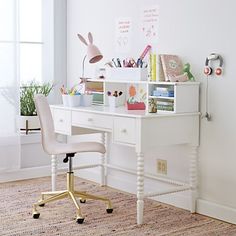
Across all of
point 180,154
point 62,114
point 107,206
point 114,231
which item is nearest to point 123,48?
point 62,114

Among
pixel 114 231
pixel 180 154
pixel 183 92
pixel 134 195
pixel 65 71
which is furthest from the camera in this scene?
pixel 65 71

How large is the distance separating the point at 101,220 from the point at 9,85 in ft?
5.51

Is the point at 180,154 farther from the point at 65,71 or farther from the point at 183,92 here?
the point at 65,71

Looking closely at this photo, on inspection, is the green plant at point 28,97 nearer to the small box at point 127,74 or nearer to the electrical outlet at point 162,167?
the small box at point 127,74

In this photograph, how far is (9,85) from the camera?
4.79 metres

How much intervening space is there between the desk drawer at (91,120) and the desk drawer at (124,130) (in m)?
0.09

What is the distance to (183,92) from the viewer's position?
3.76 metres

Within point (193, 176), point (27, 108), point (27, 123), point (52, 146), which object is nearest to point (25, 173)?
point (27, 123)

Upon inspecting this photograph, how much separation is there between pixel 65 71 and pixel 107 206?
70.2 inches

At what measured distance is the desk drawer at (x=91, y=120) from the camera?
12.7 ft

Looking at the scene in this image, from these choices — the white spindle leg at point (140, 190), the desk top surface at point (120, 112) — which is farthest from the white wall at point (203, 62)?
the white spindle leg at point (140, 190)

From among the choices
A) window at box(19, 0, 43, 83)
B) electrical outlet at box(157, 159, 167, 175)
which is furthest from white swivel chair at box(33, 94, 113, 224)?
window at box(19, 0, 43, 83)

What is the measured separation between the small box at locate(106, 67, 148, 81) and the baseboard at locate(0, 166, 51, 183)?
4.16 ft

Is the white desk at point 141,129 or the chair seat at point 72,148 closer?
the white desk at point 141,129
